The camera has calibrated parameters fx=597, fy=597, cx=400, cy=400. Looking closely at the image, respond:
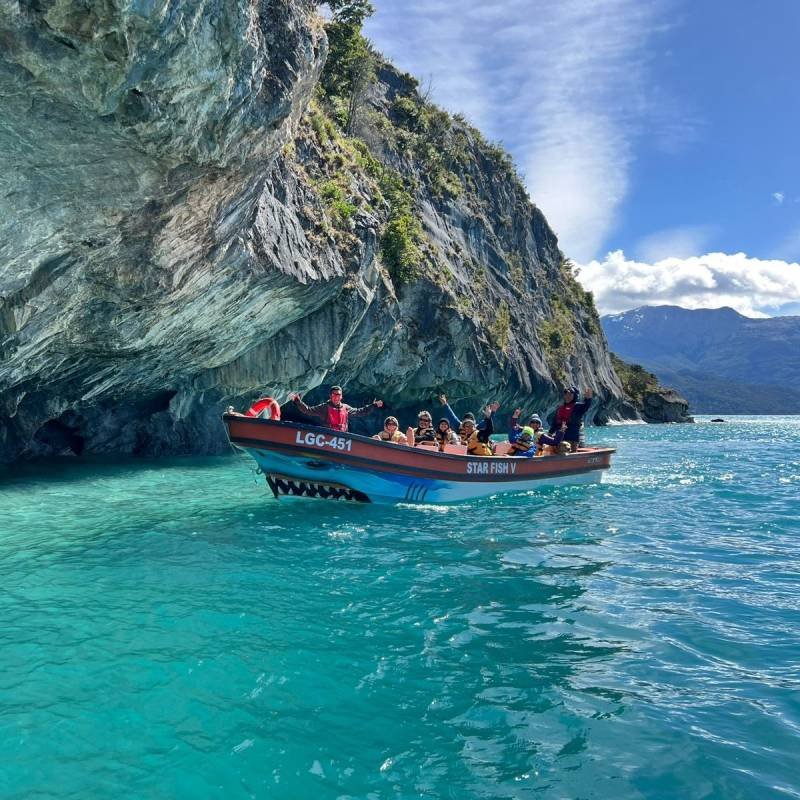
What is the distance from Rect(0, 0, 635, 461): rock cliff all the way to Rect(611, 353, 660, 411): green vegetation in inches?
2072

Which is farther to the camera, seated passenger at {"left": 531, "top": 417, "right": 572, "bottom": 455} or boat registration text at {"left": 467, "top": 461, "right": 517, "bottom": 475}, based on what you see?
seated passenger at {"left": 531, "top": 417, "right": 572, "bottom": 455}

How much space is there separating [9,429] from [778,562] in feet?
71.2

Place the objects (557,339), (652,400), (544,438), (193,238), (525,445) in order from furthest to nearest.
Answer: (652,400), (557,339), (544,438), (525,445), (193,238)

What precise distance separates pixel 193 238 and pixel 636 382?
283 ft

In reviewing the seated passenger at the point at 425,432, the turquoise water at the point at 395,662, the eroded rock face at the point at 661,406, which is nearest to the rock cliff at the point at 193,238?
the turquoise water at the point at 395,662

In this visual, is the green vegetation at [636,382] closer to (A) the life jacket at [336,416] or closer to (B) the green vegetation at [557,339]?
(B) the green vegetation at [557,339]

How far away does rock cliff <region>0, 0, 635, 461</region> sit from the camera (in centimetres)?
839

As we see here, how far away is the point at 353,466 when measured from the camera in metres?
13.4

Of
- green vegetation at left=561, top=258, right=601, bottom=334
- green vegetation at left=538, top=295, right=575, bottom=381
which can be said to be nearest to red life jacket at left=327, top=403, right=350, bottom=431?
green vegetation at left=538, top=295, right=575, bottom=381

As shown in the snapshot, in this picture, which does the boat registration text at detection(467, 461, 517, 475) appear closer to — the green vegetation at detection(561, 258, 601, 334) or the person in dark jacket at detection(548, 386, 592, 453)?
the person in dark jacket at detection(548, 386, 592, 453)

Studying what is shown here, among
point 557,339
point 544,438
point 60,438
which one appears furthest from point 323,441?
point 557,339

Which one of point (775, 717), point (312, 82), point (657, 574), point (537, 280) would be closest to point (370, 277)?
point (312, 82)

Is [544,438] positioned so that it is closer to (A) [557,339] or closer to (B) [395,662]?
(B) [395,662]

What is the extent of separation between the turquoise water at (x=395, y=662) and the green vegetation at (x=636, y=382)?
80.6 m
